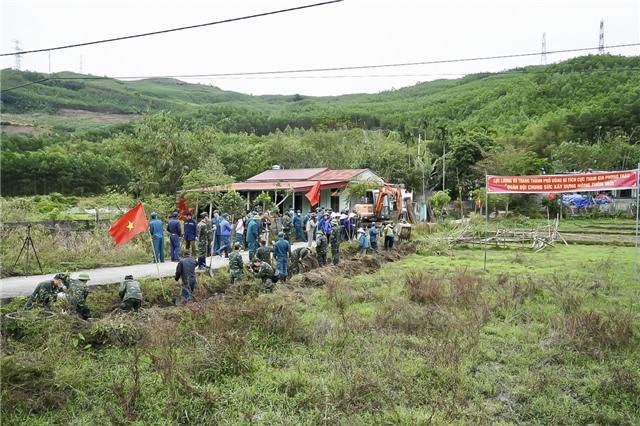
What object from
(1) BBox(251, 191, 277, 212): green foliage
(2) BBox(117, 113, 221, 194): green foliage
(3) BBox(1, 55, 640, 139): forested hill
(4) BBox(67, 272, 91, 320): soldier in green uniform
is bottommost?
(4) BBox(67, 272, 91, 320): soldier in green uniform

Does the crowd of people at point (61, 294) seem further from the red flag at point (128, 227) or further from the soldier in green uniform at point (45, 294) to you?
the red flag at point (128, 227)

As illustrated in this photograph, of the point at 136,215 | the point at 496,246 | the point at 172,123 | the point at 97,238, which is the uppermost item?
the point at 172,123

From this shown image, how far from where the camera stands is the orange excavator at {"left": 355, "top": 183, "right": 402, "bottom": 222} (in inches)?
1103

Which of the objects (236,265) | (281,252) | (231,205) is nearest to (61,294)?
(236,265)

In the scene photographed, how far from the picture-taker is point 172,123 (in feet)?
94.6

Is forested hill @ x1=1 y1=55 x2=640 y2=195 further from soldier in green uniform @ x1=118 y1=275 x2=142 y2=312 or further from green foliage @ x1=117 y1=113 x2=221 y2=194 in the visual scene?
soldier in green uniform @ x1=118 y1=275 x2=142 y2=312

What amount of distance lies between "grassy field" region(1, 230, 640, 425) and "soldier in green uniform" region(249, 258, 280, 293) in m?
0.42

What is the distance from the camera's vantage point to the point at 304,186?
30.0 metres

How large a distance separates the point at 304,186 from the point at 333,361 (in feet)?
73.8

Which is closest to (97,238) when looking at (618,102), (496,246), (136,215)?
(136,215)

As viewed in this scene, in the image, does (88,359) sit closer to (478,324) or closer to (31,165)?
(478,324)

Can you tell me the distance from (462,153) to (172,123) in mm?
28969

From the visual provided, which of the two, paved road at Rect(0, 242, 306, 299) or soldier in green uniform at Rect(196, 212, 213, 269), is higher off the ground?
soldier in green uniform at Rect(196, 212, 213, 269)

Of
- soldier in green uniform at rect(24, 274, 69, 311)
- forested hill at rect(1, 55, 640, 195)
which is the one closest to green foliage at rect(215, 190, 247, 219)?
forested hill at rect(1, 55, 640, 195)
